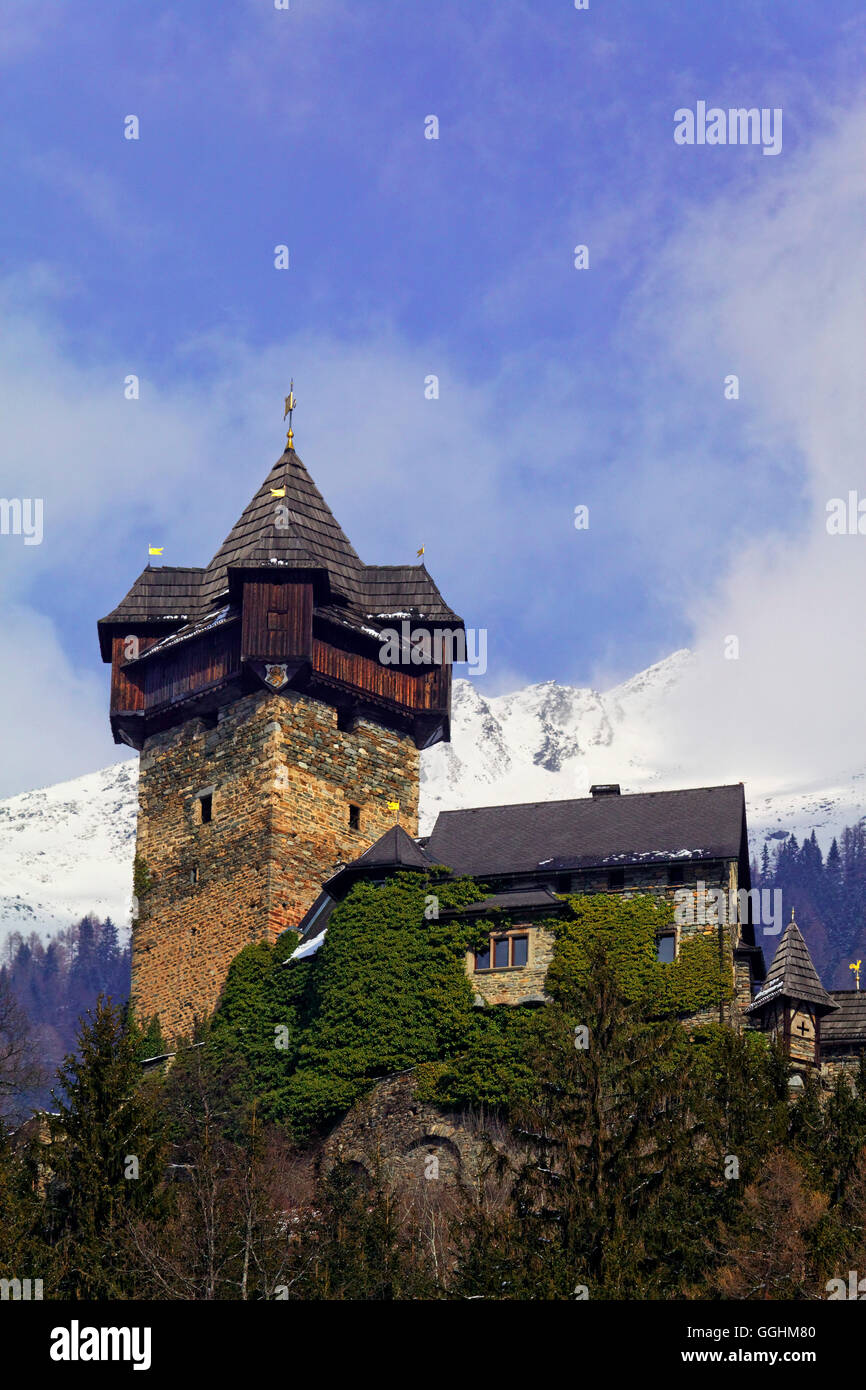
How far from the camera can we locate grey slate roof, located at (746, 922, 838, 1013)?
4778cm

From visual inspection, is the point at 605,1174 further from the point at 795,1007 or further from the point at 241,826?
the point at 241,826

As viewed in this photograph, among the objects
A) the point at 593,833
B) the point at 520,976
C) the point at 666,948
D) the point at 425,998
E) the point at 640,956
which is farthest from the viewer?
the point at 593,833

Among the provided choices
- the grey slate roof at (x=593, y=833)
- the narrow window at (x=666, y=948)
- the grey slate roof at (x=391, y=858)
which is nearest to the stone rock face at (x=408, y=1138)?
the grey slate roof at (x=391, y=858)

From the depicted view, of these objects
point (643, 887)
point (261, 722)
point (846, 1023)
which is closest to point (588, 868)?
point (643, 887)

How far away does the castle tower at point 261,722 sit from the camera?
56.7 m

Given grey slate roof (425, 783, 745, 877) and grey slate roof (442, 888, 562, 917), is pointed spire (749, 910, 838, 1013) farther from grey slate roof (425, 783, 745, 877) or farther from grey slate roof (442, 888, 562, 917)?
grey slate roof (442, 888, 562, 917)

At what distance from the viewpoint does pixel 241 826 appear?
2243 inches

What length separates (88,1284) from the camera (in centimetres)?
3297

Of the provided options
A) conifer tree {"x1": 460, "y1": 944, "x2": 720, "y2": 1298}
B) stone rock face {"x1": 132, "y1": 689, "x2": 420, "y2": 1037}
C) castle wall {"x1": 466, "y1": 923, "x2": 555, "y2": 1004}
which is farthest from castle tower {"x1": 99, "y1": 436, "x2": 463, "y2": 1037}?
conifer tree {"x1": 460, "y1": 944, "x2": 720, "y2": 1298}

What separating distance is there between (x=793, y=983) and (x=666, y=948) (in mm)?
2859

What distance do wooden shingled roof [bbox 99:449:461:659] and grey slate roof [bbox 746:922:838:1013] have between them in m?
16.2
